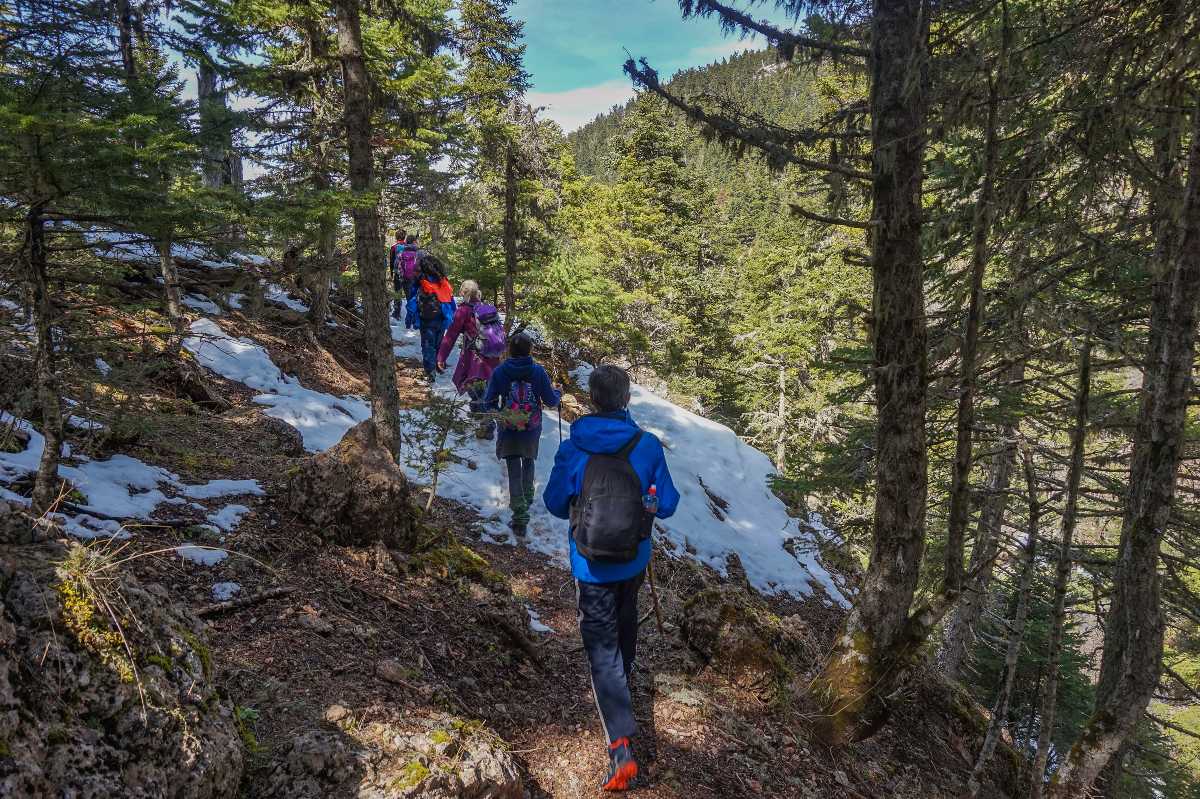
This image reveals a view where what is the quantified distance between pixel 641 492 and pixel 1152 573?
446 centimetres

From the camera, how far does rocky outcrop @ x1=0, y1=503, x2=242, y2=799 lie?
1601mm

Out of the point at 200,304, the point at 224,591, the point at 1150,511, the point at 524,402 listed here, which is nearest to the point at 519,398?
the point at 524,402

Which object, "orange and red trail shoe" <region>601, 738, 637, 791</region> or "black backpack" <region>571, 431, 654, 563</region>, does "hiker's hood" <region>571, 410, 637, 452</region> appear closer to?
"black backpack" <region>571, 431, 654, 563</region>

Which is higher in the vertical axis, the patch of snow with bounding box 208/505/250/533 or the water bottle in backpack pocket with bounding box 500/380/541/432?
the water bottle in backpack pocket with bounding box 500/380/541/432

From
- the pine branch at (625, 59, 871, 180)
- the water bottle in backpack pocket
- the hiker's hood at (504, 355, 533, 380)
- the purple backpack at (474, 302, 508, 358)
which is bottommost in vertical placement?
the water bottle in backpack pocket

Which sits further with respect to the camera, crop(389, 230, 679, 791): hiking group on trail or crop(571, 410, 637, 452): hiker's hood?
crop(571, 410, 637, 452): hiker's hood

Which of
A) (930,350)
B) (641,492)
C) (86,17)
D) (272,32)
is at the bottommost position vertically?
(641,492)

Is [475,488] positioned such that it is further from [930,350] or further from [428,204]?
[428,204]

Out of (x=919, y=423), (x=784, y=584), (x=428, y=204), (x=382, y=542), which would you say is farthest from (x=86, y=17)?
(x=428, y=204)

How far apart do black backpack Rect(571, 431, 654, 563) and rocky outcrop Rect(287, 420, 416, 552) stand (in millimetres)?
2182

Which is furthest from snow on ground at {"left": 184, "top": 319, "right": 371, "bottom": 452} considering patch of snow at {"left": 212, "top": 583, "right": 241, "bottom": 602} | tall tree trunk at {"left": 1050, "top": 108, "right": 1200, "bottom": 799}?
tall tree trunk at {"left": 1050, "top": 108, "right": 1200, "bottom": 799}

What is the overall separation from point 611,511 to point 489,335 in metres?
5.28

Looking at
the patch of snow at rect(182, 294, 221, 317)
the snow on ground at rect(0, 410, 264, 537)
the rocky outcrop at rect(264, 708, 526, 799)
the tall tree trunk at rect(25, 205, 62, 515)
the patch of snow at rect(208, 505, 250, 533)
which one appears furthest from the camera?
the patch of snow at rect(182, 294, 221, 317)

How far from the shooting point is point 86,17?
417 cm
